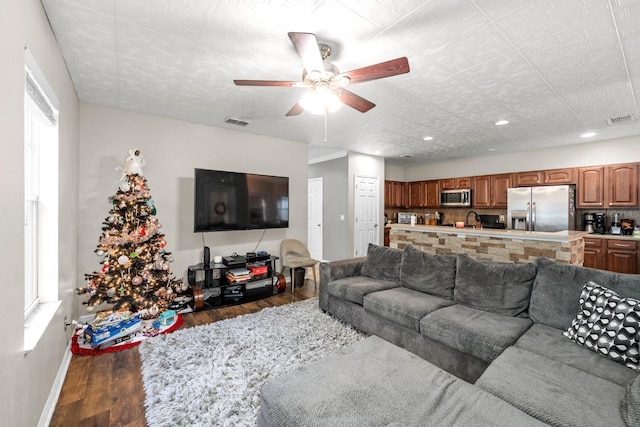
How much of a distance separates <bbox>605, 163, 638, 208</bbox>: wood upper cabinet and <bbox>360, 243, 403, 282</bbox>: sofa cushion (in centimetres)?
421

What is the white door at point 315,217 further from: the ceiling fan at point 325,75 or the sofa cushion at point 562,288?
the sofa cushion at point 562,288

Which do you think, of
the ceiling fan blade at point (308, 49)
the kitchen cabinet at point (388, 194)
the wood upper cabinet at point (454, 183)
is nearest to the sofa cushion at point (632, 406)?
the ceiling fan blade at point (308, 49)

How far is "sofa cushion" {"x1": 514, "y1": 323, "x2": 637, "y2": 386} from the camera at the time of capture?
4.85ft

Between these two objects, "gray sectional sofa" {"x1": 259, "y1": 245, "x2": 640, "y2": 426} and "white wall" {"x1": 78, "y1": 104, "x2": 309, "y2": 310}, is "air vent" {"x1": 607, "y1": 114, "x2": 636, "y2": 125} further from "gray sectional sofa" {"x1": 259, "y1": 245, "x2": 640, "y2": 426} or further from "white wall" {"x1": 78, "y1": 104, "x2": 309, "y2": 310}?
"white wall" {"x1": 78, "y1": 104, "x2": 309, "y2": 310}

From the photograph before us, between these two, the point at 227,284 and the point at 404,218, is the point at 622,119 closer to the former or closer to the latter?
the point at 404,218

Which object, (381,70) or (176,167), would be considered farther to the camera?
(176,167)

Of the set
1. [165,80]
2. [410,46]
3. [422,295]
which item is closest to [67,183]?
[165,80]

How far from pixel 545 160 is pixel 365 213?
3687mm

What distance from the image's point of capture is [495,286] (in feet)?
7.88

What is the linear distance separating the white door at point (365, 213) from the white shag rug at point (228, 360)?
3063 millimetres

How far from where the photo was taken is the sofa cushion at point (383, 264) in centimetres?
332

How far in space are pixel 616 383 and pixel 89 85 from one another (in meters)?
4.62

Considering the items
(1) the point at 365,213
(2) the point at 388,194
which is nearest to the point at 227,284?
(1) the point at 365,213

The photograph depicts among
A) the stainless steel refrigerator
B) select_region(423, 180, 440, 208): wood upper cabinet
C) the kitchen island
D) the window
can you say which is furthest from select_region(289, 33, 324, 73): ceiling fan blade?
select_region(423, 180, 440, 208): wood upper cabinet
